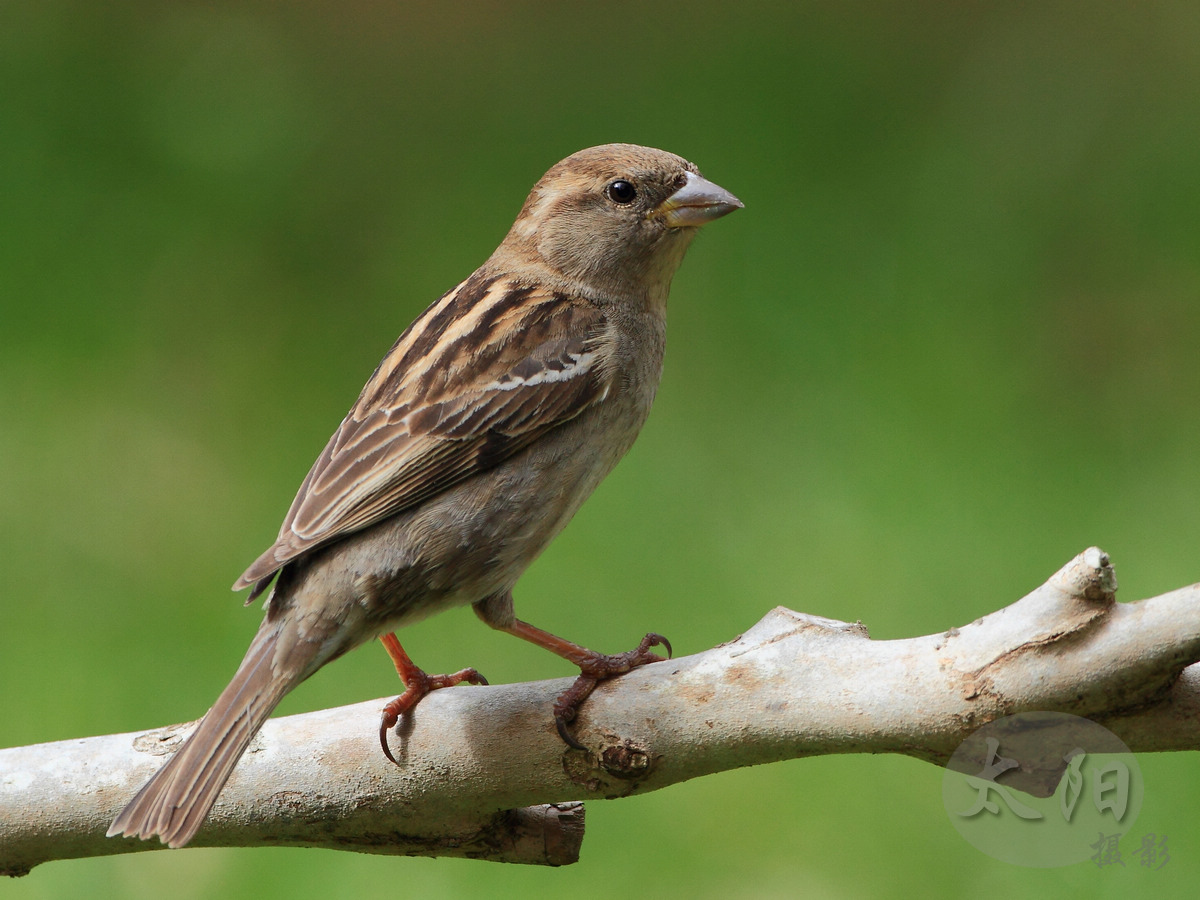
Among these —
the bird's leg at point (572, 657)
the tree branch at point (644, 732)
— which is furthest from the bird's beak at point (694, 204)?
the tree branch at point (644, 732)

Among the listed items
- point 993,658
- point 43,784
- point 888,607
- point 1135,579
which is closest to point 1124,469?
point 1135,579

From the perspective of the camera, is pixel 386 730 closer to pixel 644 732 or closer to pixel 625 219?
pixel 644 732

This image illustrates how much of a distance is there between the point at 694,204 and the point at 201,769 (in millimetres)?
1562

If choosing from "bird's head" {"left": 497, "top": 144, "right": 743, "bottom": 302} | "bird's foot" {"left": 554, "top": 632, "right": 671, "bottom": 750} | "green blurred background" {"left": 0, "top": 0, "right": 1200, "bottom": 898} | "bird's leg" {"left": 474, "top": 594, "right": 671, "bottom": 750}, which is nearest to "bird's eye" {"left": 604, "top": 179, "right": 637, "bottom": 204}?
"bird's head" {"left": 497, "top": 144, "right": 743, "bottom": 302}

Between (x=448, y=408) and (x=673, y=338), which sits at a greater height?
(x=673, y=338)

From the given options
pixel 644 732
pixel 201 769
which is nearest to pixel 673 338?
pixel 644 732

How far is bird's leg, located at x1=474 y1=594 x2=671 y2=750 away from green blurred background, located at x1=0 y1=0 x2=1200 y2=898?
4.90 ft

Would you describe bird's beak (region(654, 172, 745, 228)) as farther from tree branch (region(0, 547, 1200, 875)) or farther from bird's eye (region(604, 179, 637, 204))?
tree branch (region(0, 547, 1200, 875))

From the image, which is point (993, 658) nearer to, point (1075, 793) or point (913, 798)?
point (1075, 793)

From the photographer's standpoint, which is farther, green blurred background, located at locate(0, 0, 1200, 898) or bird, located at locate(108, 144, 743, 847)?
green blurred background, located at locate(0, 0, 1200, 898)

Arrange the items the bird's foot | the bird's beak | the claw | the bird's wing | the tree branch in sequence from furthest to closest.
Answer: the bird's beak < the bird's wing < the claw < the bird's foot < the tree branch

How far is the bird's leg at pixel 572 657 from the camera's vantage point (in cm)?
246

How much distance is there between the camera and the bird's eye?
3.15m

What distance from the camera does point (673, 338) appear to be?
242 inches
